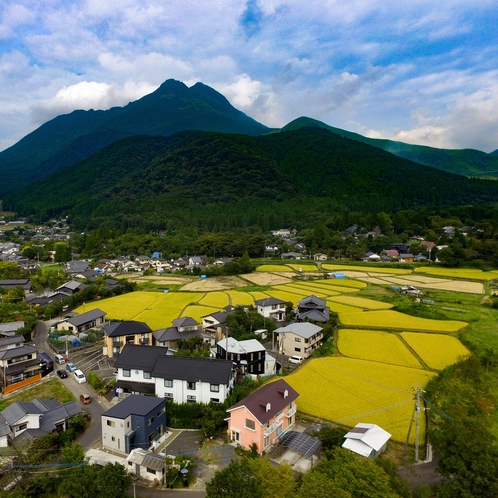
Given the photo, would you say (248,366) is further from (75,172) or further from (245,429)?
(75,172)

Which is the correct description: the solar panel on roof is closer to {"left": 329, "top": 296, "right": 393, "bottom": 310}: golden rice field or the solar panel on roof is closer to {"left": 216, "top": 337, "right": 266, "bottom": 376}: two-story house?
{"left": 216, "top": 337, "right": 266, "bottom": 376}: two-story house

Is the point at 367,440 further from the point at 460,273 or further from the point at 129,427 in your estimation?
the point at 460,273

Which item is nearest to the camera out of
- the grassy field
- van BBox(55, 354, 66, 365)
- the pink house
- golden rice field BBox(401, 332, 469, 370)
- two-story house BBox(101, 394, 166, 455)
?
the pink house

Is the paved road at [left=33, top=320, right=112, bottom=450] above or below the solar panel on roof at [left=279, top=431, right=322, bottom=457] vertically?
below

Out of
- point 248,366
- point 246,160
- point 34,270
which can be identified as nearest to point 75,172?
point 246,160

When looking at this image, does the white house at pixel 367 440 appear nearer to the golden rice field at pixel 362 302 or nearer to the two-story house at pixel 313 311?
the two-story house at pixel 313 311

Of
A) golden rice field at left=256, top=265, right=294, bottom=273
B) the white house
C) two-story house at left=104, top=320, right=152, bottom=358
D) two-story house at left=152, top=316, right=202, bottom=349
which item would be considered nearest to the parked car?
two-story house at left=104, top=320, right=152, bottom=358

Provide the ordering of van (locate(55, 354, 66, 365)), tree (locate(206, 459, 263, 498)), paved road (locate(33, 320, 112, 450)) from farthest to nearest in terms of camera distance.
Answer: van (locate(55, 354, 66, 365)) → paved road (locate(33, 320, 112, 450)) → tree (locate(206, 459, 263, 498))
